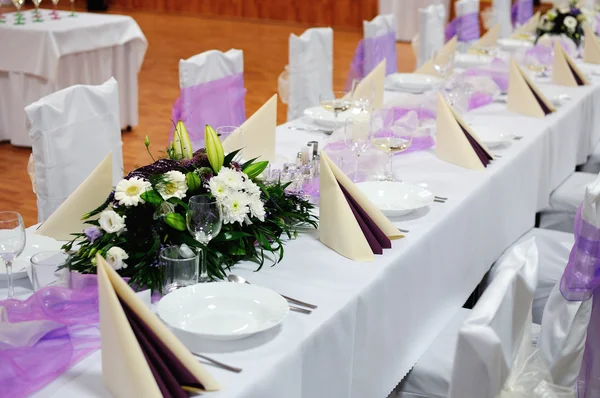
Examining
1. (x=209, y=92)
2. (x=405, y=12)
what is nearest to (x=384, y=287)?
(x=209, y=92)

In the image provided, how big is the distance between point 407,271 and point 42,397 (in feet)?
3.39

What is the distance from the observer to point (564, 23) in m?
5.26

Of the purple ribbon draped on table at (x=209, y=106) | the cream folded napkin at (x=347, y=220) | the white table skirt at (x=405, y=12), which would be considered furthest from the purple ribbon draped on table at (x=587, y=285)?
the white table skirt at (x=405, y=12)

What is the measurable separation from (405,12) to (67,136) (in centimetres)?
855

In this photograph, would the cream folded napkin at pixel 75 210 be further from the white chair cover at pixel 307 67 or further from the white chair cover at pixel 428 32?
the white chair cover at pixel 428 32

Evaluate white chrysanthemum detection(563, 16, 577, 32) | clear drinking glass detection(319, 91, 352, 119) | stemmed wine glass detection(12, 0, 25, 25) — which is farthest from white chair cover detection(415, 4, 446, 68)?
stemmed wine glass detection(12, 0, 25, 25)

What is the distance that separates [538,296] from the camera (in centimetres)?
289

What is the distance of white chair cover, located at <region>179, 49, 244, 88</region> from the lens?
11.4 feet

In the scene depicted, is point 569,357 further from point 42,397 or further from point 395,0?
point 395,0

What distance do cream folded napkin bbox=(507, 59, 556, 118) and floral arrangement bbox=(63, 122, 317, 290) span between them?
2.00m

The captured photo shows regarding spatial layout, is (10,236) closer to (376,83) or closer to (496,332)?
(496,332)

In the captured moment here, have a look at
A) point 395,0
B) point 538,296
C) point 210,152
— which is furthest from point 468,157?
point 395,0

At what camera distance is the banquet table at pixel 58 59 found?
5512 millimetres

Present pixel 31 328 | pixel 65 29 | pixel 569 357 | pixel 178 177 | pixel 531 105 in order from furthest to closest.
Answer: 1. pixel 65 29
2. pixel 531 105
3. pixel 569 357
4. pixel 178 177
5. pixel 31 328
